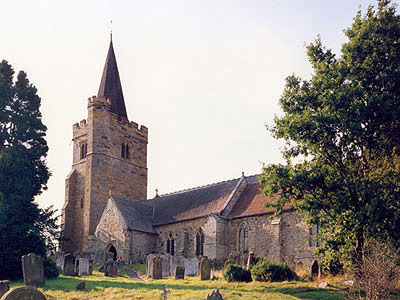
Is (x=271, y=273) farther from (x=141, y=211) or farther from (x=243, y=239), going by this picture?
(x=141, y=211)

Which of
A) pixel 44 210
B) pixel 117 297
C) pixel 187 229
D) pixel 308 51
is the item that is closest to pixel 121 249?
pixel 187 229

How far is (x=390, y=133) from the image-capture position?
2017 cm

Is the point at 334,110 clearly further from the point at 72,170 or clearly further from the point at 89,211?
the point at 72,170

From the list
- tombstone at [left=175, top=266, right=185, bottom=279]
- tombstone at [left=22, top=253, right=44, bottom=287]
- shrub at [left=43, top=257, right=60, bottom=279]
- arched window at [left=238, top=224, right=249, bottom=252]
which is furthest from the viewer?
arched window at [left=238, top=224, right=249, bottom=252]

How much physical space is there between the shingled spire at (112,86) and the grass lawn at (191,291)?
95.7 ft

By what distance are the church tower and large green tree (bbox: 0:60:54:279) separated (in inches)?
612

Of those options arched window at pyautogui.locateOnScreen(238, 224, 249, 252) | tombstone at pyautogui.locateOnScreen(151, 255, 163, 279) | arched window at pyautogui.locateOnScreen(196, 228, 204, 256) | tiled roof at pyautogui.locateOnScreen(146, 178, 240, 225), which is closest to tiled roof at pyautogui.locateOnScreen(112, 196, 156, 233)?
tiled roof at pyautogui.locateOnScreen(146, 178, 240, 225)

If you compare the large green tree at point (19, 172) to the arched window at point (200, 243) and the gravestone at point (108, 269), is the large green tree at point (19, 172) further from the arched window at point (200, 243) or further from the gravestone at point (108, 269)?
the arched window at point (200, 243)

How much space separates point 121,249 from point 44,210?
38.0 feet

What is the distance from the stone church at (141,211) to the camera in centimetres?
3362

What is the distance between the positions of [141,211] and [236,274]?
2054 centimetres

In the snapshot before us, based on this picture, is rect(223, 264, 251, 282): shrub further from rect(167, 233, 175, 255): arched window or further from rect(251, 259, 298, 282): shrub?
rect(167, 233, 175, 255): arched window

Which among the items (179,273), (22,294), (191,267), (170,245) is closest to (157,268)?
(179,273)

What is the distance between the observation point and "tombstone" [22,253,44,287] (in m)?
21.3
